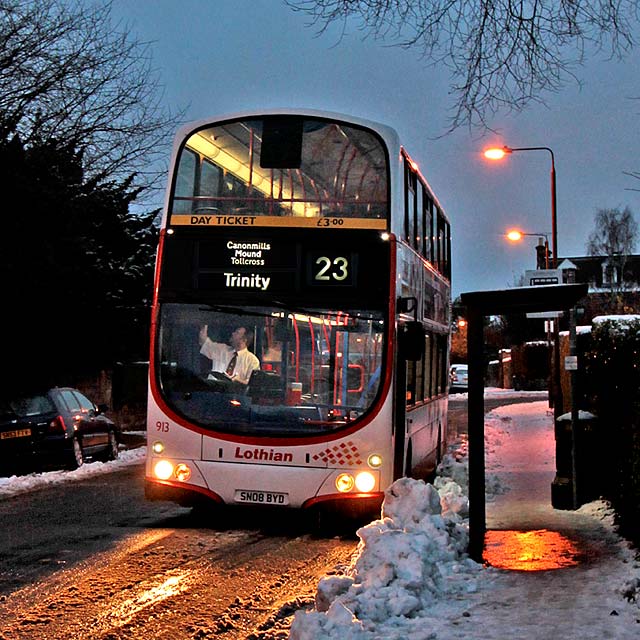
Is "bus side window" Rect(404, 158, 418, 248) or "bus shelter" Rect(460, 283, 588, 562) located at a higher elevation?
"bus side window" Rect(404, 158, 418, 248)

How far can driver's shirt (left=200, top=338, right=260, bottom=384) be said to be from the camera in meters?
10.9

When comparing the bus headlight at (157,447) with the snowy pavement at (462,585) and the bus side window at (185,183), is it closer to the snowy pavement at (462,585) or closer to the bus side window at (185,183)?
the bus side window at (185,183)

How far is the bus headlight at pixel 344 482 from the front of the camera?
10.6m

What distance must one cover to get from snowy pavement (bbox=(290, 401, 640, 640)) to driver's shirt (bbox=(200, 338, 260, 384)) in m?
2.19

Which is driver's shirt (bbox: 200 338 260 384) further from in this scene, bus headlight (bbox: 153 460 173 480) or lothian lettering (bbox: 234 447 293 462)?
bus headlight (bbox: 153 460 173 480)

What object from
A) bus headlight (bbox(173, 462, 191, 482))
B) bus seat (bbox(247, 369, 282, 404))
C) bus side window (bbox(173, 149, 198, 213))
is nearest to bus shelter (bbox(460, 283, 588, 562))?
bus seat (bbox(247, 369, 282, 404))

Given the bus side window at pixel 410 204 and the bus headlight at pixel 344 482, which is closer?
the bus headlight at pixel 344 482

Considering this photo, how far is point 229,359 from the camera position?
35.8 ft

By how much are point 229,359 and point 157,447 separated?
121 cm

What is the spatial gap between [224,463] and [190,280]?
197cm

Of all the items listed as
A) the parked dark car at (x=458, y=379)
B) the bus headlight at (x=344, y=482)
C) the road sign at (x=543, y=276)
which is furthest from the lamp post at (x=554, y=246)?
the parked dark car at (x=458, y=379)

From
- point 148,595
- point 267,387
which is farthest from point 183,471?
point 148,595

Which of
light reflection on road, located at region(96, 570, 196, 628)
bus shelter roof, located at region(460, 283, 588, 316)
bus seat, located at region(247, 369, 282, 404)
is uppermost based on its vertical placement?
bus shelter roof, located at region(460, 283, 588, 316)

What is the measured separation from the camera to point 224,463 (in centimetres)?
1073
